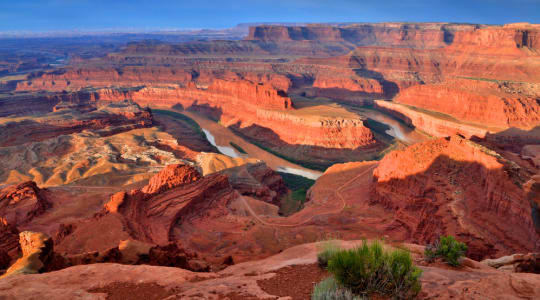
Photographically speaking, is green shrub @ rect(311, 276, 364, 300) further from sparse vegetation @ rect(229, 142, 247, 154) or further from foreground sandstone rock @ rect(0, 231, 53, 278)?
sparse vegetation @ rect(229, 142, 247, 154)

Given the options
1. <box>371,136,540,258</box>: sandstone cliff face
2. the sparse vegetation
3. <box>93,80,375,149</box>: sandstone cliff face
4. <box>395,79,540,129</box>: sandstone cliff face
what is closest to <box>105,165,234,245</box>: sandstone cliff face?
<box>371,136,540,258</box>: sandstone cliff face

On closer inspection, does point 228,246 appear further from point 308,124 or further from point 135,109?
point 135,109

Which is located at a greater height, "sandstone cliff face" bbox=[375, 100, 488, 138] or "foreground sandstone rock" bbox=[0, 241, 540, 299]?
"foreground sandstone rock" bbox=[0, 241, 540, 299]

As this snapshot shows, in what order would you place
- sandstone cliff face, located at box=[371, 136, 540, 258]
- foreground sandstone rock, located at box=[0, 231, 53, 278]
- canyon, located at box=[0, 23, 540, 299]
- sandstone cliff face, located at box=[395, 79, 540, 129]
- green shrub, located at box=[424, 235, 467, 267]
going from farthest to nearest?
sandstone cliff face, located at box=[395, 79, 540, 129] → sandstone cliff face, located at box=[371, 136, 540, 258] → foreground sandstone rock, located at box=[0, 231, 53, 278] → canyon, located at box=[0, 23, 540, 299] → green shrub, located at box=[424, 235, 467, 267]

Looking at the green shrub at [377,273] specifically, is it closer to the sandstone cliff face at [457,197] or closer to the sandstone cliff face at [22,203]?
the sandstone cliff face at [457,197]

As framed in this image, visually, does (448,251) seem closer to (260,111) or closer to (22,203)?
(22,203)

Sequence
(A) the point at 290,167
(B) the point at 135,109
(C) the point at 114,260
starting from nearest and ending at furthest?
(C) the point at 114,260, (A) the point at 290,167, (B) the point at 135,109

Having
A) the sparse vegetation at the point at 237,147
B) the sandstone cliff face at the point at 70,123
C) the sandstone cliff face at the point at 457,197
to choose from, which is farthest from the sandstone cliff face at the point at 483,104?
the sandstone cliff face at the point at 70,123

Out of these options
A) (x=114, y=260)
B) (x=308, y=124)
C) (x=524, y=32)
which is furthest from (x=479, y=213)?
(x=524, y=32)
